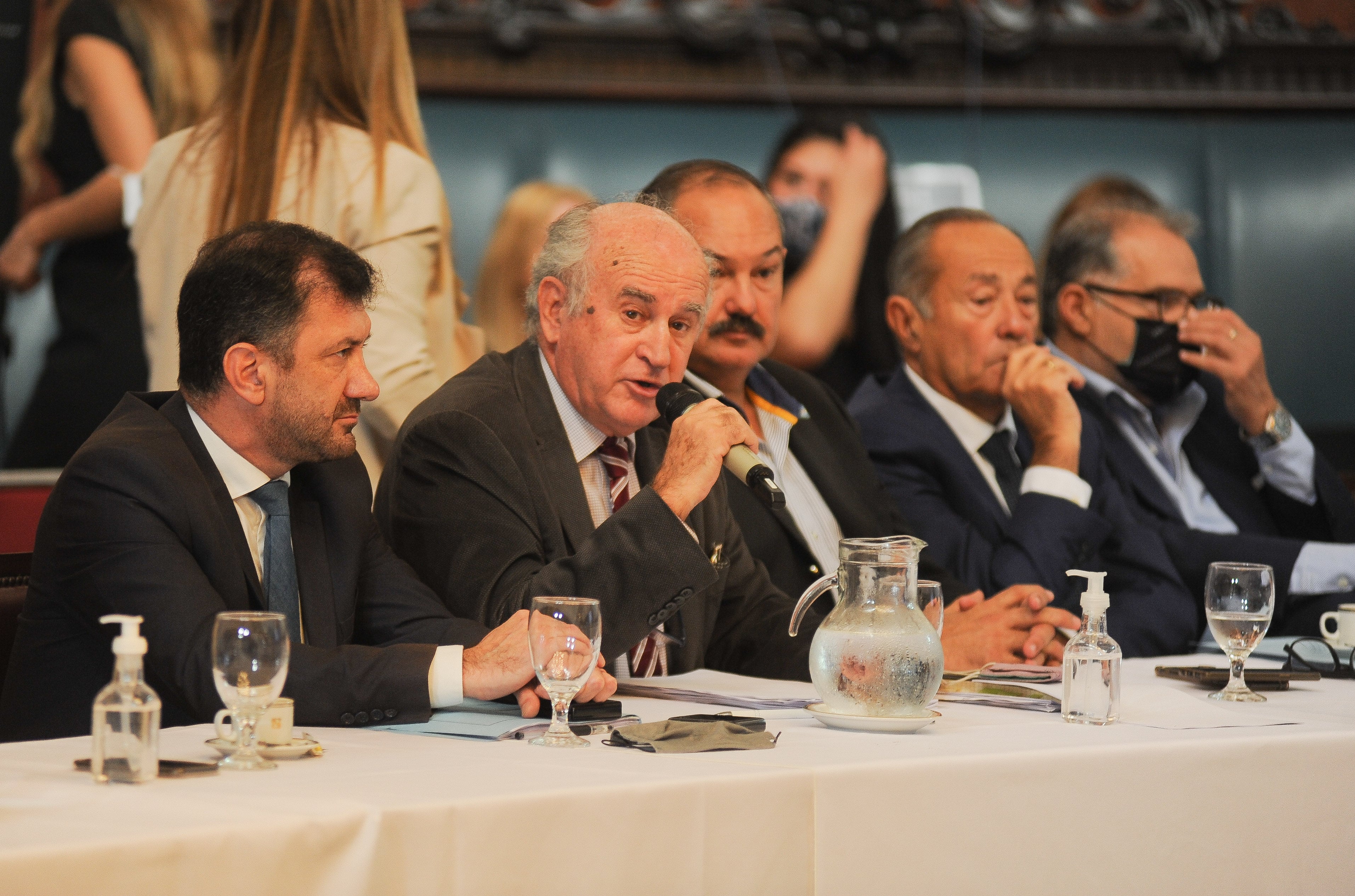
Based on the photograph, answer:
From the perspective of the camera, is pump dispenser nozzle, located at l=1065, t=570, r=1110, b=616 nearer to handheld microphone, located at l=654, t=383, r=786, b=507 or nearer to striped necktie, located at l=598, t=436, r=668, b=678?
handheld microphone, located at l=654, t=383, r=786, b=507

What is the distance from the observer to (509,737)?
58.2 inches

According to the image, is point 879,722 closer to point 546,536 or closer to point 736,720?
point 736,720

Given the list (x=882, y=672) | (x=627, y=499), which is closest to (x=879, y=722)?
(x=882, y=672)

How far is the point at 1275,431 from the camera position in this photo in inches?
128

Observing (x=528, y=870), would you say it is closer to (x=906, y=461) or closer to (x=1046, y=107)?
(x=906, y=461)

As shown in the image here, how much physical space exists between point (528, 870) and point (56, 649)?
78 centimetres

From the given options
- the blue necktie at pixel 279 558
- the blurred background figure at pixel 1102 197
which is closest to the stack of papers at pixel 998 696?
the blue necktie at pixel 279 558

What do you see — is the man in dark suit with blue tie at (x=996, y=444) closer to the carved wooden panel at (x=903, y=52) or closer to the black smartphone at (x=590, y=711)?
the black smartphone at (x=590, y=711)

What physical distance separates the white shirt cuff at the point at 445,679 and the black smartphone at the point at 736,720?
9.5 inches

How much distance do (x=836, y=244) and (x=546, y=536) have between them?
2544 millimetres

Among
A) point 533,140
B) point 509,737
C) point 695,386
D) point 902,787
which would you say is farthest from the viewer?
point 533,140

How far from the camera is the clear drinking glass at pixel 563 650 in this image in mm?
1441

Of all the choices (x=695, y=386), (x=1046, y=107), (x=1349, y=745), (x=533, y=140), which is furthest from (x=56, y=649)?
(x=1046, y=107)

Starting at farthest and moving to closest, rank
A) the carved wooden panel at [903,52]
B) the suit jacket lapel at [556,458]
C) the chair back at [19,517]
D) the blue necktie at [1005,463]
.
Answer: the carved wooden panel at [903,52]
the blue necktie at [1005,463]
the chair back at [19,517]
the suit jacket lapel at [556,458]
